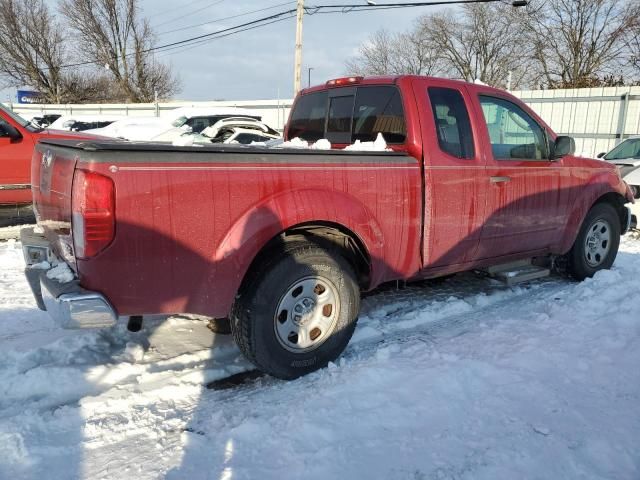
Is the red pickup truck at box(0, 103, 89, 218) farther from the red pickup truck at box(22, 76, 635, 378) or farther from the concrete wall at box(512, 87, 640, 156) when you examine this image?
the concrete wall at box(512, 87, 640, 156)

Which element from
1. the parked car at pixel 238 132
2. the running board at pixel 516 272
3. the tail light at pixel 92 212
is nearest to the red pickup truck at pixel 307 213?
the tail light at pixel 92 212

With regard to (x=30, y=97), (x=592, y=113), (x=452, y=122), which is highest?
(x=30, y=97)

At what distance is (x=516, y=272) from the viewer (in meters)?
4.87

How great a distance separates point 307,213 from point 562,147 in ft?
9.20

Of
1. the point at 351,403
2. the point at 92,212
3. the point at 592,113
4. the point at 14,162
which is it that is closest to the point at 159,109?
the point at 592,113

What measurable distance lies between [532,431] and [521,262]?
2.47 m

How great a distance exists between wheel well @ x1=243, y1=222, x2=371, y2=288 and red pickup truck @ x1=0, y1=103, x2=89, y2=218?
17.0ft

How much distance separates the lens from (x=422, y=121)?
395 cm

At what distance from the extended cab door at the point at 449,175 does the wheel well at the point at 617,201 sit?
6.90 feet

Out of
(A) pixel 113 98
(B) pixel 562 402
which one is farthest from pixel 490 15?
(B) pixel 562 402

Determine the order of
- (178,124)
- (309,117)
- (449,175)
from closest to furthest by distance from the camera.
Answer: (449,175) → (309,117) → (178,124)

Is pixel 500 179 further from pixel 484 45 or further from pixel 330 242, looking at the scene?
pixel 484 45

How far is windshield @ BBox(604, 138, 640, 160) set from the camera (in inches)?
444

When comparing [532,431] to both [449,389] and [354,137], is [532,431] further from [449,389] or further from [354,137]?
[354,137]
